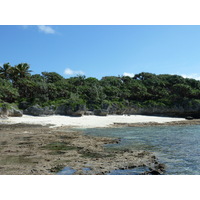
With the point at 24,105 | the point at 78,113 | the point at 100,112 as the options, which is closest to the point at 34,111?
the point at 24,105

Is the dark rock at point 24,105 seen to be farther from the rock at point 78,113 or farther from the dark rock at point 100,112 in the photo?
the dark rock at point 100,112

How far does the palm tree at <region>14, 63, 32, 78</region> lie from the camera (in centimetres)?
4412

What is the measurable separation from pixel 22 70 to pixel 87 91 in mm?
16178

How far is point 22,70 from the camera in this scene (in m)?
44.6

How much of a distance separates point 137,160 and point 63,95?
3437cm

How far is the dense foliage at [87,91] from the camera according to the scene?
3478 cm

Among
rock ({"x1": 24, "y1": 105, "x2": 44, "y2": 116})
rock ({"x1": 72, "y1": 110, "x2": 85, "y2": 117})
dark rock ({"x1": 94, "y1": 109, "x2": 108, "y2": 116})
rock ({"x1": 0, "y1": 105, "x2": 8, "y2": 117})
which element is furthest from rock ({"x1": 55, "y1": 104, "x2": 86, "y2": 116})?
rock ({"x1": 0, "y1": 105, "x2": 8, "y2": 117})

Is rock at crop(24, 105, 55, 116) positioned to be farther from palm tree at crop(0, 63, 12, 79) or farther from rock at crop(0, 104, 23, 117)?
palm tree at crop(0, 63, 12, 79)

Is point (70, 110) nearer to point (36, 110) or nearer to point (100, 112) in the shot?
point (36, 110)

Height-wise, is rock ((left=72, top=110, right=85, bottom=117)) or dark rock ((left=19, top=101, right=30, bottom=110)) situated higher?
dark rock ((left=19, top=101, right=30, bottom=110))

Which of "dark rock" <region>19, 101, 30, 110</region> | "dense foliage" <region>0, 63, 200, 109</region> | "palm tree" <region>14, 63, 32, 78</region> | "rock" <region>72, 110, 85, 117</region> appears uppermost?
"palm tree" <region>14, 63, 32, 78</region>

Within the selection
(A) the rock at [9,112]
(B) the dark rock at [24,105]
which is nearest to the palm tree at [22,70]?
(B) the dark rock at [24,105]
